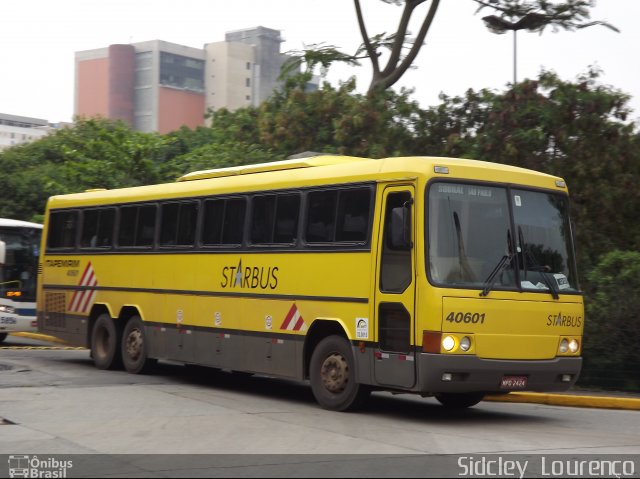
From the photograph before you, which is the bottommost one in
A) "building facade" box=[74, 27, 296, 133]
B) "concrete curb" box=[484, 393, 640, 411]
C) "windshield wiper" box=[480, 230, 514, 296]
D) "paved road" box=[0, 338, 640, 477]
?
"paved road" box=[0, 338, 640, 477]

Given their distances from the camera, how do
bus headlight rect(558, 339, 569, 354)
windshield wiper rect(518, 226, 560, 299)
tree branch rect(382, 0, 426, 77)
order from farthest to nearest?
tree branch rect(382, 0, 426, 77)
bus headlight rect(558, 339, 569, 354)
windshield wiper rect(518, 226, 560, 299)

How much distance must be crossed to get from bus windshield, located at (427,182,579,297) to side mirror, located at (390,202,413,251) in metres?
0.26

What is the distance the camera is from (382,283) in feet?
41.2

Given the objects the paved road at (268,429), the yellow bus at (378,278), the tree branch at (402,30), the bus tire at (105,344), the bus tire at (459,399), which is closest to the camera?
the paved road at (268,429)

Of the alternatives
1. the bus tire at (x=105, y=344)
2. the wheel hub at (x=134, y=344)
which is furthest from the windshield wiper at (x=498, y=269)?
the bus tire at (x=105, y=344)

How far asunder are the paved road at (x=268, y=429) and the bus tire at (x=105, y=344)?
1515 millimetres

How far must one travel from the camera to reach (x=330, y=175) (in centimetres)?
1382

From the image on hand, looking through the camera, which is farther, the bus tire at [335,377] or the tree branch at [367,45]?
the tree branch at [367,45]

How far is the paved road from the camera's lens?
354 inches

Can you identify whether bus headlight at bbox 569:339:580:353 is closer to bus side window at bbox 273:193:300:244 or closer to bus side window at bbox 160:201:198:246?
bus side window at bbox 273:193:300:244

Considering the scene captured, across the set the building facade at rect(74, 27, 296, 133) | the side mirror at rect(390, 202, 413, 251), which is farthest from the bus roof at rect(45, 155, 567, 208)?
the building facade at rect(74, 27, 296, 133)

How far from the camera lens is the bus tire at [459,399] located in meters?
14.0

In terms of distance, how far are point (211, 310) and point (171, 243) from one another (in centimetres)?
183

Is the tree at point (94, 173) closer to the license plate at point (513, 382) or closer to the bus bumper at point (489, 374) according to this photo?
the bus bumper at point (489, 374)
